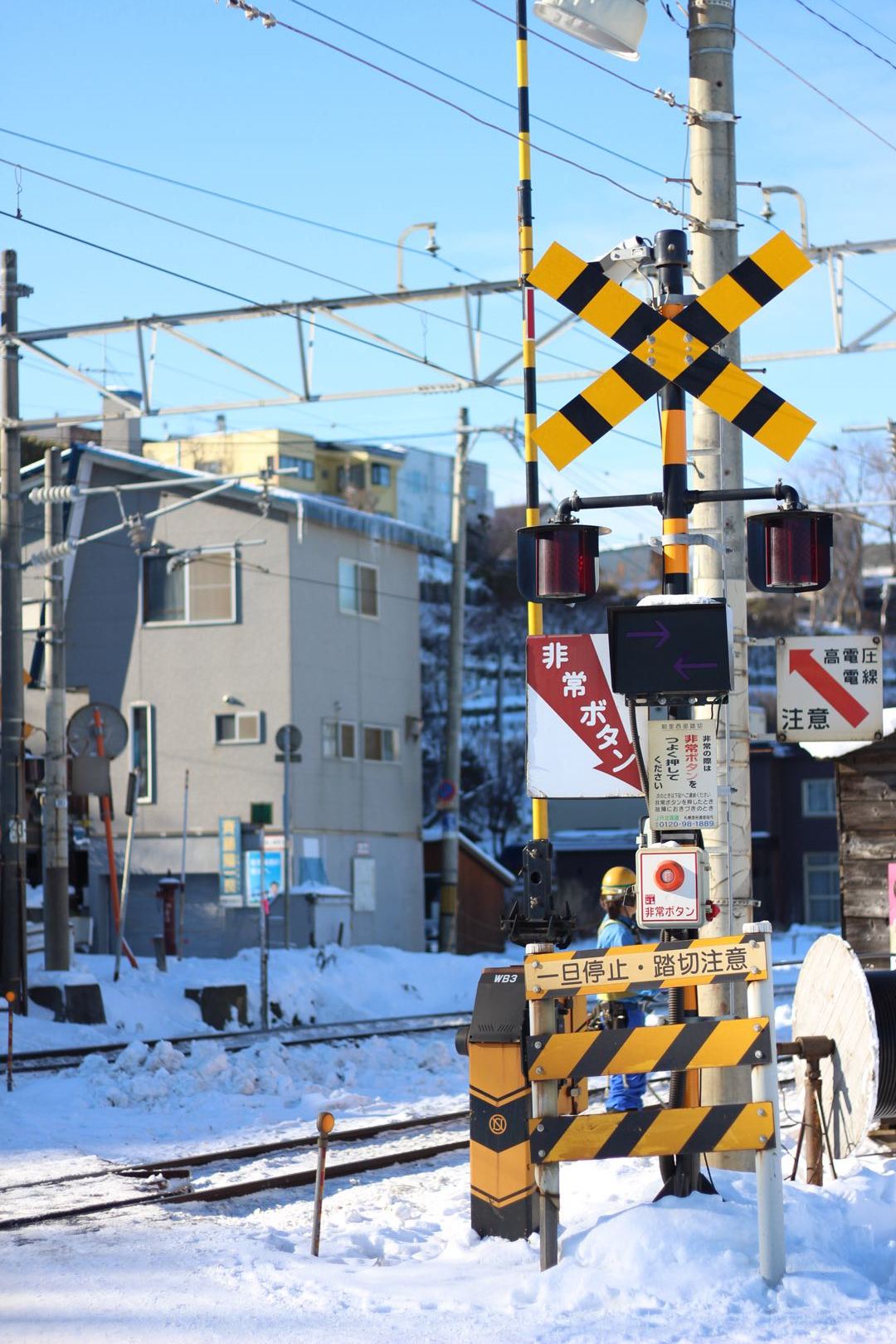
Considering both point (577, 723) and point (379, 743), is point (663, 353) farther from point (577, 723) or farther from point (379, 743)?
point (379, 743)

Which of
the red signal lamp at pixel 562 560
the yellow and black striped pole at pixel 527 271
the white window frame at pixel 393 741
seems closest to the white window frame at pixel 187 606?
the white window frame at pixel 393 741

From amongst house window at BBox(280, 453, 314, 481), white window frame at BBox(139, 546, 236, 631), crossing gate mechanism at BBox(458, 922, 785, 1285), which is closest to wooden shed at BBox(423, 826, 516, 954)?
white window frame at BBox(139, 546, 236, 631)

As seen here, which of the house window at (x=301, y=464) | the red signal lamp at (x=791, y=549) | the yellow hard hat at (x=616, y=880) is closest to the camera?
the red signal lamp at (x=791, y=549)

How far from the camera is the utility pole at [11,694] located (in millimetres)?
22359

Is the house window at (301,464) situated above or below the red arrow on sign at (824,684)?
above

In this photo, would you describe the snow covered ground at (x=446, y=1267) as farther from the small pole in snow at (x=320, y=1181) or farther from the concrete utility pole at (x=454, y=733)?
the concrete utility pole at (x=454, y=733)

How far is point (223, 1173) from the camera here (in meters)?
12.5

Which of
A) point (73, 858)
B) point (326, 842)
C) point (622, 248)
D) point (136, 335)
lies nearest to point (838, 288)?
point (136, 335)

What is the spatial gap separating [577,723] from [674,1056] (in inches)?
73.0

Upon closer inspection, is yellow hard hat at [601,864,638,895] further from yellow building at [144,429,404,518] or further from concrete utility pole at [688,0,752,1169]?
yellow building at [144,429,404,518]

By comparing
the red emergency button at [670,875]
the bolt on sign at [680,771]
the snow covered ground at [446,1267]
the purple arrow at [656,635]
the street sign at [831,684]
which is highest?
the purple arrow at [656,635]

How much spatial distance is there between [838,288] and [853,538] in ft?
181

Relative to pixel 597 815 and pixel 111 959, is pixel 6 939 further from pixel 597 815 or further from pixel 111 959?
pixel 597 815

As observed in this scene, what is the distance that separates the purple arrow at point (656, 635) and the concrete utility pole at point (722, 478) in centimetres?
166
